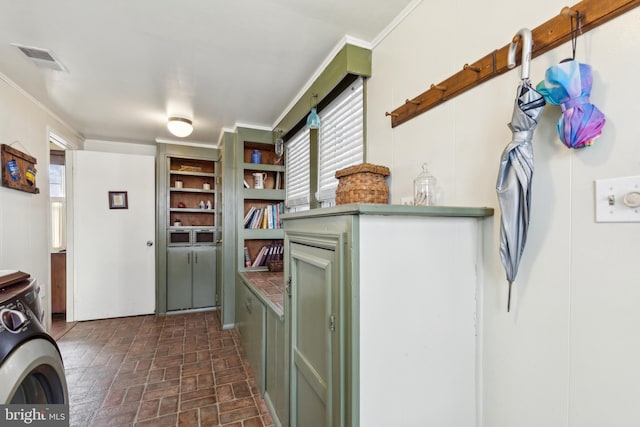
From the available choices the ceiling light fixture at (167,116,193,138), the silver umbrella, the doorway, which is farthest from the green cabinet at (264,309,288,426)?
the doorway

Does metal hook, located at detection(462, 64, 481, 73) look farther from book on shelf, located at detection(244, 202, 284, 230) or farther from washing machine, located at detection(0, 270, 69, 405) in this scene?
book on shelf, located at detection(244, 202, 284, 230)

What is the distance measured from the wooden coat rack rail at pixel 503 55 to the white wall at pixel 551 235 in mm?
27

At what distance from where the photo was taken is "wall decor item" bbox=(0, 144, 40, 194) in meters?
2.27

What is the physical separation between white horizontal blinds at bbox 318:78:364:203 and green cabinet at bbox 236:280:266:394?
1.00 meters

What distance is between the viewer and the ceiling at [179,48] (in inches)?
59.4

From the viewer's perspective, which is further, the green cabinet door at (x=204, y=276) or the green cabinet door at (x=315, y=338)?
the green cabinet door at (x=204, y=276)

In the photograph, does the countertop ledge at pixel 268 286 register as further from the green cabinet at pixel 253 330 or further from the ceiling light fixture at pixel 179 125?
the ceiling light fixture at pixel 179 125

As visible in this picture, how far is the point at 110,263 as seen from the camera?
12.5ft

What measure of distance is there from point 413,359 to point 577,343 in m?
0.46

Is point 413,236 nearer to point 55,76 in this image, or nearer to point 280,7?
point 280,7

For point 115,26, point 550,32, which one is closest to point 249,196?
point 115,26

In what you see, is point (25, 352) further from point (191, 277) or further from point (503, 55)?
point (191, 277)

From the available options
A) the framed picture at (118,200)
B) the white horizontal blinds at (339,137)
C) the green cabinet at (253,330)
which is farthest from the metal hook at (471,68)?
the framed picture at (118,200)

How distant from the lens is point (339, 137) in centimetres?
214
